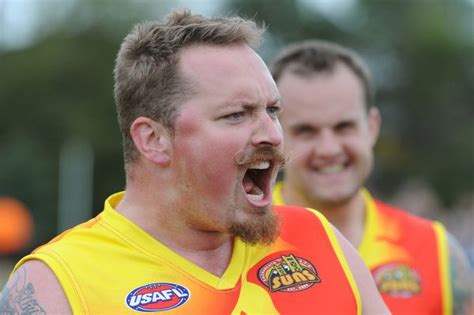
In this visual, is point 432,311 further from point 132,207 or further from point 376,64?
point 376,64

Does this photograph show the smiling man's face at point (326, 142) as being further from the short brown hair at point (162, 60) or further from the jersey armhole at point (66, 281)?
the jersey armhole at point (66, 281)

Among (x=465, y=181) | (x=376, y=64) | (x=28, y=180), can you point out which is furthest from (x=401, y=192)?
(x=28, y=180)

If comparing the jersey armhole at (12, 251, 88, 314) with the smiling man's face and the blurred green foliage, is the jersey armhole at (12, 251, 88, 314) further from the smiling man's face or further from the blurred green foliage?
the blurred green foliage

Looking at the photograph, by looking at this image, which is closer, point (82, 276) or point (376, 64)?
point (82, 276)

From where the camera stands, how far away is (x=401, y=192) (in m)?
50.2

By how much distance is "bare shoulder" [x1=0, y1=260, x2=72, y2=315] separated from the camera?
3.37 meters

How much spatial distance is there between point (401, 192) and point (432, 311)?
151 feet

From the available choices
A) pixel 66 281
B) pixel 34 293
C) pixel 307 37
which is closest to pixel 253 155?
pixel 66 281

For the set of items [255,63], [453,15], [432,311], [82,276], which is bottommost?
[432,311]

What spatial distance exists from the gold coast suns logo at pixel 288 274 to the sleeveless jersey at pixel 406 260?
4.20 ft

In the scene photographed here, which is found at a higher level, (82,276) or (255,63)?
(255,63)

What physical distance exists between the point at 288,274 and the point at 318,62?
83.9 inches

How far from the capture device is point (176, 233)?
3.79 meters

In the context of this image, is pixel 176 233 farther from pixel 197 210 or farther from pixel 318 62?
pixel 318 62
